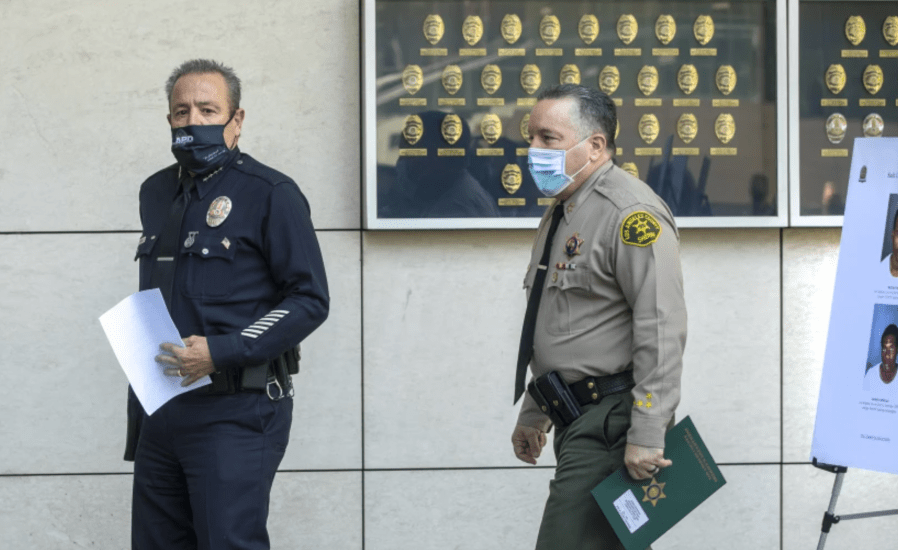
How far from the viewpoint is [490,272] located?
3.88m

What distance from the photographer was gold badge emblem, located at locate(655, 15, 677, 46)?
3.86 metres

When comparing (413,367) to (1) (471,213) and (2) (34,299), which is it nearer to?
(1) (471,213)

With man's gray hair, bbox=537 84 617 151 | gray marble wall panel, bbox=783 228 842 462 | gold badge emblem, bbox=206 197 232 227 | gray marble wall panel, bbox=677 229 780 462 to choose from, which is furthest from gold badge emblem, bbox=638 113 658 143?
gold badge emblem, bbox=206 197 232 227

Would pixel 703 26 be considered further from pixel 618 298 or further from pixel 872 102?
pixel 618 298

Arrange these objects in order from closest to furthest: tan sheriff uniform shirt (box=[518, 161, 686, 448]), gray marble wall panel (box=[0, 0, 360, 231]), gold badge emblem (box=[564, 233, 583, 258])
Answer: tan sheriff uniform shirt (box=[518, 161, 686, 448]) → gold badge emblem (box=[564, 233, 583, 258]) → gray marble wall panel (box=[0, 0, 360, 231])

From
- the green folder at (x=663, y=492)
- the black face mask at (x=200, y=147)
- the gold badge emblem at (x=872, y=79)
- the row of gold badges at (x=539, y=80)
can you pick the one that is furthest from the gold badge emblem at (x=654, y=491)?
the gold badge emblem at (x=872, y=79)

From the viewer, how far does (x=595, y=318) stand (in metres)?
2.64

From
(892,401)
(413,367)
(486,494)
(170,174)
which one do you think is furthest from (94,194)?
(892,401)

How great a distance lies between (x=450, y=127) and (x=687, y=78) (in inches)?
37.5

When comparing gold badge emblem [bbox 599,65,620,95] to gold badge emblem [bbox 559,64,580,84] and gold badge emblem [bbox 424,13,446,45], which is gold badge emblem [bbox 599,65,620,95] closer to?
gold badge emblem [bbox 559,64,580,84]

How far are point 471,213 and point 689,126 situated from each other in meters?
0.92

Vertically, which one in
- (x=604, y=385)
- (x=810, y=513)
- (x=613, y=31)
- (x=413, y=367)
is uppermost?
(x=613, y=31)

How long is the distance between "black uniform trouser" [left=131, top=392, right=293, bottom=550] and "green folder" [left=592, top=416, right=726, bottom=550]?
0.90 m

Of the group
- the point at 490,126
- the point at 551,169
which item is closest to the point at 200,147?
the point at 551,169
